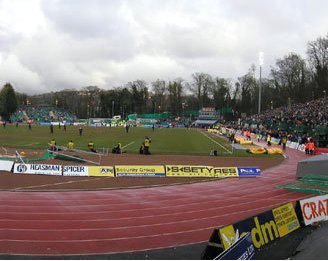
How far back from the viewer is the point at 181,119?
137000 millimetres

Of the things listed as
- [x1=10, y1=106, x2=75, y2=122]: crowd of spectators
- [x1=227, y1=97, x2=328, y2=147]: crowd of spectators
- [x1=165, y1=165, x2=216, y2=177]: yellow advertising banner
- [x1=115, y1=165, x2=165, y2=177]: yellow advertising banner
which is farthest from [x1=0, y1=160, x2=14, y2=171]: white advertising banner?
[x1=10, y1=106, x2=75, y2=122]: crowd of spectators

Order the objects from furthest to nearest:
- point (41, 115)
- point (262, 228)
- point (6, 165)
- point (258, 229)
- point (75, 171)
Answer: point (41, 115)
point (6, 165)
point (75, 171)
point (262, 228)
point (258, 229)

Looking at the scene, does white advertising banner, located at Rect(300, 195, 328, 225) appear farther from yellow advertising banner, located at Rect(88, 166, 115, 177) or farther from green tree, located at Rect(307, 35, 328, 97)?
green tree, located at Rect(307, 35, 328, 97)

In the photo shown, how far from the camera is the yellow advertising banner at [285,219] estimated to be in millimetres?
11105

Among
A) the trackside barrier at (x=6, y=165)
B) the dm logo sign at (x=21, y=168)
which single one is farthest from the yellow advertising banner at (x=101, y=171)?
the trackside barrier at (x=6, y=165)

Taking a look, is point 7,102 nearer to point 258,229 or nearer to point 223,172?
point 223,172

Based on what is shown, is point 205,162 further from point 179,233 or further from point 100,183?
point 179,233

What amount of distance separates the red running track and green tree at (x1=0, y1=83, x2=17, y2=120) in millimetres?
113612

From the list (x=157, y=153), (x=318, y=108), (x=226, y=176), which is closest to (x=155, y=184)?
(x=226, y=176)

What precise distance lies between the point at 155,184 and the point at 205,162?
10.7 meters

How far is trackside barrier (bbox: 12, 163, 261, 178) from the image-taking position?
2298 cm

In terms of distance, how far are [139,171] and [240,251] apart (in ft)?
50.9

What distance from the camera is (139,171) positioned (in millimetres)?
23156

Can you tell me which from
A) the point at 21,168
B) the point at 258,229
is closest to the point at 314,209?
the point at 258,229
